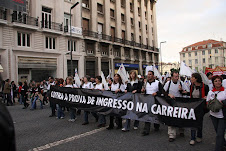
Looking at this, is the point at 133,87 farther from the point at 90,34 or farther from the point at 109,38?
the point at 109,38

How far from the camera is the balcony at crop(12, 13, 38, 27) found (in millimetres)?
17681

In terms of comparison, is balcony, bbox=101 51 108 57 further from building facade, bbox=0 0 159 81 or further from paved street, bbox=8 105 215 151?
paved street, bbox=8 105 215 151

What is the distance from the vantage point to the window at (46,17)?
20359 mm

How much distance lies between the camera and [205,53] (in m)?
74.6

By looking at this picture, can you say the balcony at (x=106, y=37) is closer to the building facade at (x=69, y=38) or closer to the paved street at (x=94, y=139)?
the building facade at (x=69, y=38)

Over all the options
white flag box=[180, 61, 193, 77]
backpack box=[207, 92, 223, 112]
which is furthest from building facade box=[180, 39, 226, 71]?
backpack box=[207, 92, 223, 112]

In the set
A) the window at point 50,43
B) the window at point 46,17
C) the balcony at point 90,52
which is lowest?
the balcony at point 90,52

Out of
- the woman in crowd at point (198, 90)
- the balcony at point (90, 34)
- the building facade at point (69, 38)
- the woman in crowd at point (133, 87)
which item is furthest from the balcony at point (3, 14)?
the woman in crowd at point (198, 90)

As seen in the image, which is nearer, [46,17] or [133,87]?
[133,87]

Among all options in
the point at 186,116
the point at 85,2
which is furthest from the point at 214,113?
the point at 85,2

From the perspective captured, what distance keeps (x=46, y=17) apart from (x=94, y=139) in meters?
19.8

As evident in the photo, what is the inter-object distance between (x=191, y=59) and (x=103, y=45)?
63.6 metres

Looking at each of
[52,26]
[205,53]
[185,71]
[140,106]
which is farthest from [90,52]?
[205,53]

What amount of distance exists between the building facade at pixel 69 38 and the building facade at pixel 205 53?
4915cm
